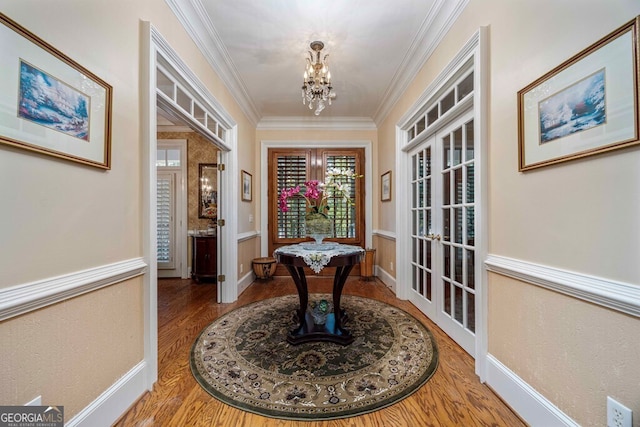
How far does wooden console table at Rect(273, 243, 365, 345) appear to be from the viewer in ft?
6.53

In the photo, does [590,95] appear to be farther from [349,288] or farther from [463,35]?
[349,288]

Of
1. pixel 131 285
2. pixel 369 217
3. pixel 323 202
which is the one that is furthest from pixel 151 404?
pixel 369 217

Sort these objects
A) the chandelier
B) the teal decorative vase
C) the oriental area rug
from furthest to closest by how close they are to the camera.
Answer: the chandelier → the teal decorative vase → the oriental area rug

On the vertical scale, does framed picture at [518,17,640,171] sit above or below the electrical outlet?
above

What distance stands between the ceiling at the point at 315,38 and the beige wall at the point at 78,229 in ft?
2.42

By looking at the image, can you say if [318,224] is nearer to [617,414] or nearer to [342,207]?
[617,414]

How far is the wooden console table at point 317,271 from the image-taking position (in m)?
1.99

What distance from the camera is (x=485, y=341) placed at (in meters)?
1.69

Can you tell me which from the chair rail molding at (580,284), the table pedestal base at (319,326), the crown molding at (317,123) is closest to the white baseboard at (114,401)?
the table pedestal base at (319,326)

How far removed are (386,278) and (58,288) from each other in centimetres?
368

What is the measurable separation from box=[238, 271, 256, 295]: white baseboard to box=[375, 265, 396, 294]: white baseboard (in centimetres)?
212

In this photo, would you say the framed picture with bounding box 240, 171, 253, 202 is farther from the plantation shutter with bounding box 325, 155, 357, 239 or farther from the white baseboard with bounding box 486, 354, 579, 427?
the white baseboard with bounding box 486, 354, 579, 427

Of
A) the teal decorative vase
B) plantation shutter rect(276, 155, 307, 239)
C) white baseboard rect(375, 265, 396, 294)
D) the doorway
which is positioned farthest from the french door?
the doorway

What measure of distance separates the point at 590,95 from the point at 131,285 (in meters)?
2.48
